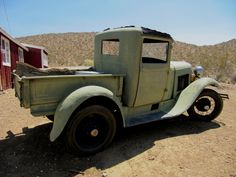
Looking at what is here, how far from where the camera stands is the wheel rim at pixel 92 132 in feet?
12.9

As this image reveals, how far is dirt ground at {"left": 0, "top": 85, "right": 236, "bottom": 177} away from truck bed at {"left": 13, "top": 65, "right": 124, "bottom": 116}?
0.83 m

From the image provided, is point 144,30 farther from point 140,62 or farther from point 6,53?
point 6,53

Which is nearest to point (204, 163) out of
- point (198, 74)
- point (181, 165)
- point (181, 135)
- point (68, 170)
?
point (181, 165)

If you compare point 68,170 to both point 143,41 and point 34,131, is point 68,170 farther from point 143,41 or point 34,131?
point 143,41

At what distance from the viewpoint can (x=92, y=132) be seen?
13.0 feet

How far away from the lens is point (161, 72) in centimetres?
492

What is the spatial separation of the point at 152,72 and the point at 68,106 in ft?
6.29

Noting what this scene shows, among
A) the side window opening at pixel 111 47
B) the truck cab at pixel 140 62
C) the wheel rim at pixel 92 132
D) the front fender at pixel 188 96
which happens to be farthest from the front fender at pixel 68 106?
the front fender at pixel 188 96

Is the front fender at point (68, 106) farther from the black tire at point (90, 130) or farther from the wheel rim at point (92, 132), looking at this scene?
the wheel rim at point (92, 132)

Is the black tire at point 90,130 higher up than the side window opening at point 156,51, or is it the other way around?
the side window opening at point 156,51

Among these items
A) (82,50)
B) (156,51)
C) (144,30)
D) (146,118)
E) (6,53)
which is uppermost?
(144,30)

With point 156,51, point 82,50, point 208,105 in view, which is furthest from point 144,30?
point 82,50

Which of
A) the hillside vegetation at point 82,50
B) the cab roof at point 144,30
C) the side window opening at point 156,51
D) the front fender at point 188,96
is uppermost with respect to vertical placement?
the cab roof at point 144,30

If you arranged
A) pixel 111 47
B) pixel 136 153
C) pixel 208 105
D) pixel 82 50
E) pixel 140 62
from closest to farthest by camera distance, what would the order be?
pixel 136 153 → pixel 140 62 → pixel 111 47 → pixel 208 105 → pixel 82 50
